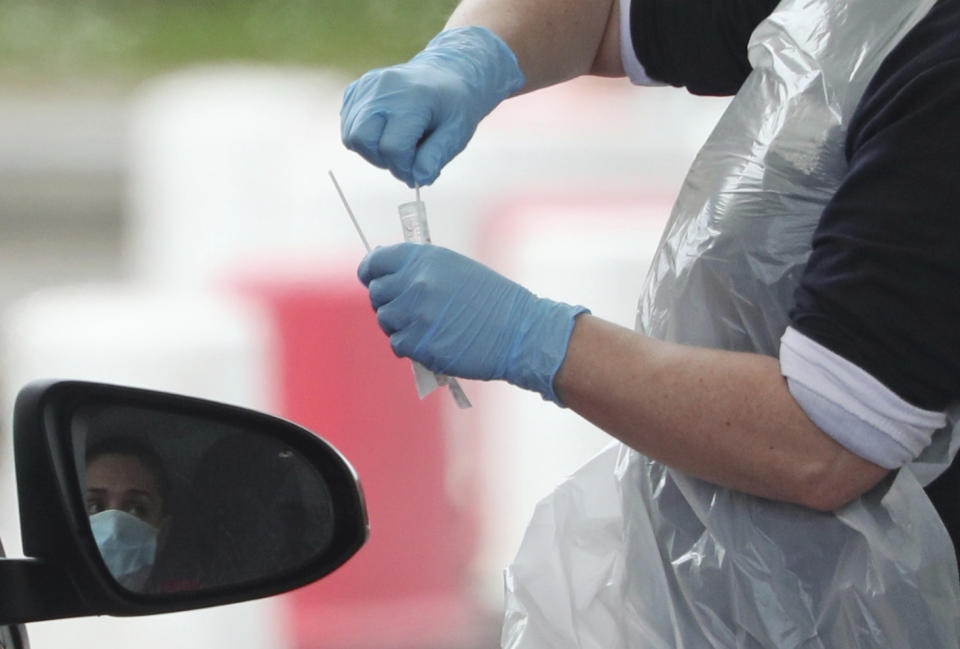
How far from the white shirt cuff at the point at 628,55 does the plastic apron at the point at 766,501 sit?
9.0 inches

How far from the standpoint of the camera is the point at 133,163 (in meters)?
2.80

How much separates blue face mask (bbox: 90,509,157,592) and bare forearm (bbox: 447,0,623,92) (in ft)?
2.36

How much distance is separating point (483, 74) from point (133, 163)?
1945mm

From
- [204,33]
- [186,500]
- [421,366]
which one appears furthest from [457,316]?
[204,33]

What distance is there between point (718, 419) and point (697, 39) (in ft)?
1.52

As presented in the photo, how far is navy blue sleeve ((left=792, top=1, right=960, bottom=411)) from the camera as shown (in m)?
0.73

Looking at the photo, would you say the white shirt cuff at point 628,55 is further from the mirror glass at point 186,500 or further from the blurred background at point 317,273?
the blurred background at point 317,273

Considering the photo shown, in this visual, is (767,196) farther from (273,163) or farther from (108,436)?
(273,163)

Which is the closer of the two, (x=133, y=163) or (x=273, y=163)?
(x=273, y=163)

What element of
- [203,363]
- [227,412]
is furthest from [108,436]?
[203,363]

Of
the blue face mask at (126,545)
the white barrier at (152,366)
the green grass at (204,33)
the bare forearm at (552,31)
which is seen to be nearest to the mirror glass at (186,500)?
the blue face mask at (126,545)

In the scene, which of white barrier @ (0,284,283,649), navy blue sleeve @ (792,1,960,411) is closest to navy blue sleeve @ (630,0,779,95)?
navy blue sleeve @ (792,1,960,411)

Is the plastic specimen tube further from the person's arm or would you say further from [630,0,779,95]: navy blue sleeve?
[630,0,779,95]: navy blue sleeve

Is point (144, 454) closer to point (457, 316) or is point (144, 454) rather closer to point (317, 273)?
point (457, 316)
